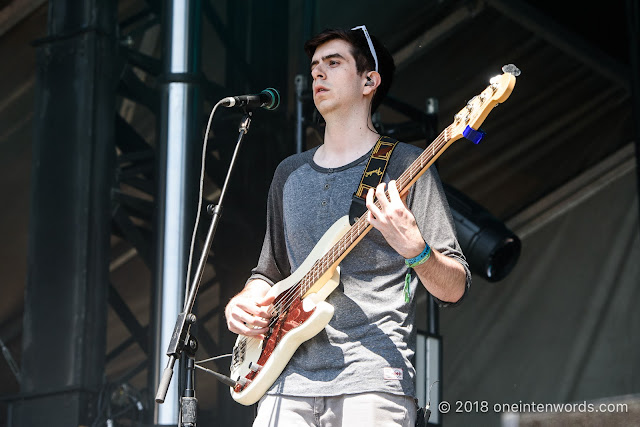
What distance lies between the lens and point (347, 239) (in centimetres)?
211

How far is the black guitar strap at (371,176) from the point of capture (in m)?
2.15

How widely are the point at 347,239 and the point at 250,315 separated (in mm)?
312

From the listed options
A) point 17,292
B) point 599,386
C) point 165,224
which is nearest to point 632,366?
point 599,386

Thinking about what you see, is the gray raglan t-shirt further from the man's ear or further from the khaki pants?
the man's ear

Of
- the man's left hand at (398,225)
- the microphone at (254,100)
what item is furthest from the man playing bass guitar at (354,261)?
the microphone at (254,100)

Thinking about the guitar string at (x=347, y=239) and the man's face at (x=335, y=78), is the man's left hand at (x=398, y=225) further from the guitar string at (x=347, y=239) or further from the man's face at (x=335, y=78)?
the man's face at (x=335, y=78)

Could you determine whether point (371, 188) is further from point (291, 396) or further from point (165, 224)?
point (165, 224)

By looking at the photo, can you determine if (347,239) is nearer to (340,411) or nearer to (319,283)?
(319,283)

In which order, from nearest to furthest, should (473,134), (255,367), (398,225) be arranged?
(398,225) < (473,134) < (255,367)

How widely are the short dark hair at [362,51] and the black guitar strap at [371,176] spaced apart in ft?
0.74

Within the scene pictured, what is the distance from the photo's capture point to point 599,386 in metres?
5.67

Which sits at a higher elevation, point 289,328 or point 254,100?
point 254,100

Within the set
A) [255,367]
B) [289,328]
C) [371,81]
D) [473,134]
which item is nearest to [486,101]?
[473,134]

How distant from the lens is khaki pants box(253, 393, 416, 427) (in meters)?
1.94
